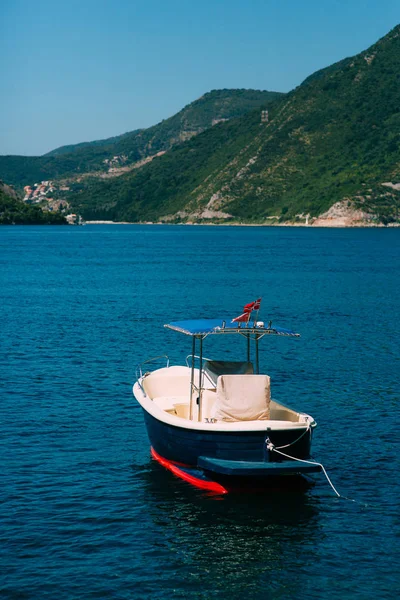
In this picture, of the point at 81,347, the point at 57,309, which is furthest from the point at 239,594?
the point at 57,309

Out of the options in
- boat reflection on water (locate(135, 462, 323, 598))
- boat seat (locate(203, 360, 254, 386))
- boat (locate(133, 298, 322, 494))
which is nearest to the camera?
boat reflection on water (locate(135, 462, 323, 598))

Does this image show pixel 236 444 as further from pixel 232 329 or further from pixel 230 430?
pixel 232 329

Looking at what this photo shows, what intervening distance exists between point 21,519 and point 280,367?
1959 centimetres

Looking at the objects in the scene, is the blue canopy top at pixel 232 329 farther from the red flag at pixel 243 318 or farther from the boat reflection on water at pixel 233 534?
the boat reflection on water at pixel 233 534

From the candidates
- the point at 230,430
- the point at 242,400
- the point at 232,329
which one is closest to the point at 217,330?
the point at 232,329

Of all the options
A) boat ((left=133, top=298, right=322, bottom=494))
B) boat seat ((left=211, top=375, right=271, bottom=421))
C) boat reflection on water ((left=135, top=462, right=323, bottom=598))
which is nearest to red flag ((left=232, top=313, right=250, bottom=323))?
boat ((left=133, top=298, right=322, bottom=494))

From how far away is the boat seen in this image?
Result: 64.6 feet

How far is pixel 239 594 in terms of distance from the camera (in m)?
15.7

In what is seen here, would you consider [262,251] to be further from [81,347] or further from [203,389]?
[203,389]

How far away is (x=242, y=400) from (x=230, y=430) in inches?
56.1

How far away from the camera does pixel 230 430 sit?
19.8 meters

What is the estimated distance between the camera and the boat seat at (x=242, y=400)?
20969 millimetres

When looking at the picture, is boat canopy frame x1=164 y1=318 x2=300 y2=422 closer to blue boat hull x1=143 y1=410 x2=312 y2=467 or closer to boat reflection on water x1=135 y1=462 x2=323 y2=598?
blue boat hull x1=143 y1=410 x2=312 y2=467

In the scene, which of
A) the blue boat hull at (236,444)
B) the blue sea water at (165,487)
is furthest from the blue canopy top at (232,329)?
the blue sea water at (165,487)
